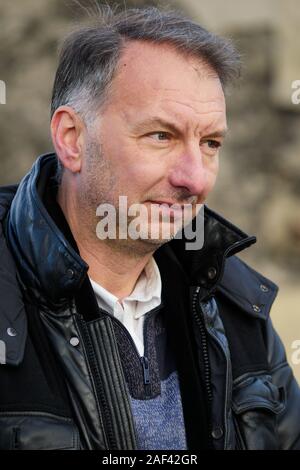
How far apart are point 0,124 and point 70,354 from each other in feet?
17.0

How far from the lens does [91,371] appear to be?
7.16 feet

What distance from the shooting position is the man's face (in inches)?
88.7

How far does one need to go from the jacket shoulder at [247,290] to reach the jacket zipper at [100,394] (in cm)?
53

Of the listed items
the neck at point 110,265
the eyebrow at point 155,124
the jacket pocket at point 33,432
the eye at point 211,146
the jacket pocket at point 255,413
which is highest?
the eyebrow at point 155,124

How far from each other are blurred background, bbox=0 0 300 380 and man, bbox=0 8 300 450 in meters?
4.41

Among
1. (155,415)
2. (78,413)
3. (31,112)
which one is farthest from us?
(31,112)

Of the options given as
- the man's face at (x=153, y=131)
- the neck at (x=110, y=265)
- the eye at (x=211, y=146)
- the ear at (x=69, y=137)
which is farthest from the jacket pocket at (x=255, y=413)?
the ear at (x=69, y=137)

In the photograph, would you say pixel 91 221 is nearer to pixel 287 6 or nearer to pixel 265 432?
pixel 265 432

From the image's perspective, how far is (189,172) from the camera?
7.39 feet

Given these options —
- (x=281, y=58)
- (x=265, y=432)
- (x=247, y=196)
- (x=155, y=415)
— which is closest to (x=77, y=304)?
(x=155, y=415)

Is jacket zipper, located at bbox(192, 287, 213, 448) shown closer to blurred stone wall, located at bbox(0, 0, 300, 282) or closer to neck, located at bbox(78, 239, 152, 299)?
neck, located at bbox(78, 239, 152, 299)

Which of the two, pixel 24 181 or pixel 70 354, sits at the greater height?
pixel 24 181

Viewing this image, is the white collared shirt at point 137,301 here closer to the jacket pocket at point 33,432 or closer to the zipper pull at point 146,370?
the zipper pull at point 146,370

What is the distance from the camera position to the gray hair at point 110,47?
7.59 feet
